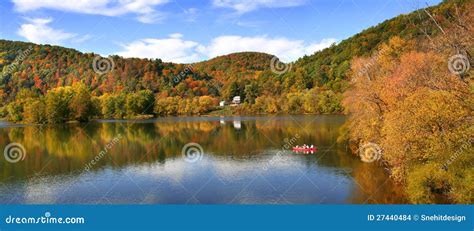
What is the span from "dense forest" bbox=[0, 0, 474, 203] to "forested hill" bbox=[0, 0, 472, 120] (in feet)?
0.78

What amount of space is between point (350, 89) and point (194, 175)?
1606cm

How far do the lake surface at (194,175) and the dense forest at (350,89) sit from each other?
83.7 inches

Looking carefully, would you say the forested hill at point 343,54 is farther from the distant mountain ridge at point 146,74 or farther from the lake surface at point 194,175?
the lake surface at point 194,175

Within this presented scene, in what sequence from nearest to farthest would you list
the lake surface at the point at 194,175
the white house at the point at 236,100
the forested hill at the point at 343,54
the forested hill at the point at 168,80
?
1. the lake surface at the point at 194,175
2. the forested hill at the point at 168,80
3. the forested hill at the point at 343,54
4. the white house at the point at 236,100

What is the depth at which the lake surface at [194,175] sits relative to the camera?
657 inches

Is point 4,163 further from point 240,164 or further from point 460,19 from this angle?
point 460,19

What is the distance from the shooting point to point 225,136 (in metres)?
39.0

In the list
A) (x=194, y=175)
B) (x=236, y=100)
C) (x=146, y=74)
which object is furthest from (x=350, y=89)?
(x=146, y=74)

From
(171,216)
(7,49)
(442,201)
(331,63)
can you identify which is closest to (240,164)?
(442,201)

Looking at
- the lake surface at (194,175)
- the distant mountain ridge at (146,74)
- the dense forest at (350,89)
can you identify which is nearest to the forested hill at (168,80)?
the distant mountain ridge at (146,74)

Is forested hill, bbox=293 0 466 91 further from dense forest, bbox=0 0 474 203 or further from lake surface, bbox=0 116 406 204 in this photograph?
lake surface, bbox=0 116 406 204

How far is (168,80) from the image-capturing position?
90.8 metres

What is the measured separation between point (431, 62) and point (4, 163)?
24812 mm

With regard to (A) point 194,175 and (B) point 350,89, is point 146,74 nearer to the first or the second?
(B) point 350,89
